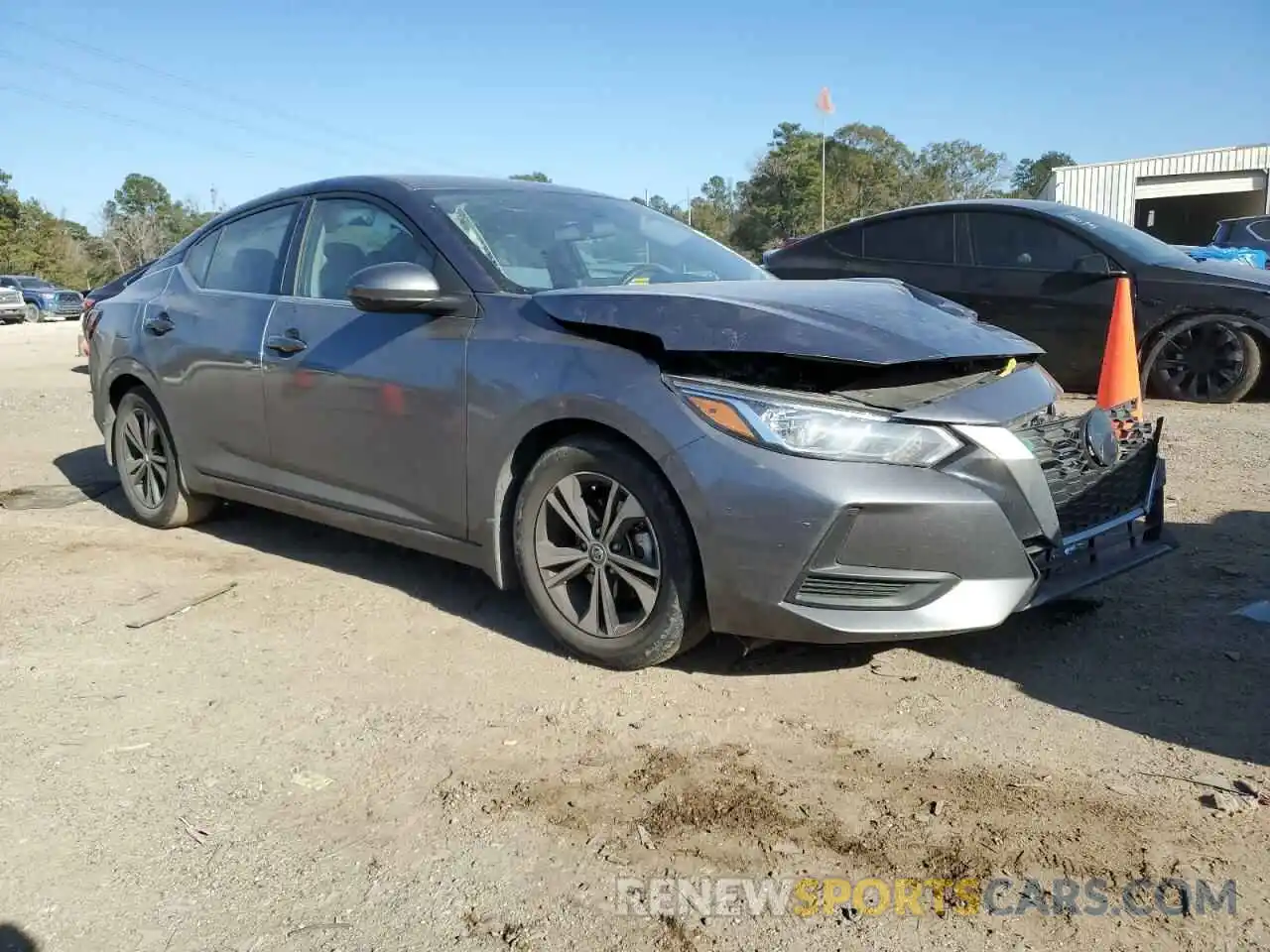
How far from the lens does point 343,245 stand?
4.18 metres

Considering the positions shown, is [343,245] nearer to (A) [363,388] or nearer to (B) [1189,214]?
(A) [363,388]

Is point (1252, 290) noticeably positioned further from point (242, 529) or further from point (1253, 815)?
point (242, 529)

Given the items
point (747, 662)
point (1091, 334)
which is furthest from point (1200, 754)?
point (1091, 334)

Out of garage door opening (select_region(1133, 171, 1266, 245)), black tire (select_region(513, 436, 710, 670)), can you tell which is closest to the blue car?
garage door opening (select_region(1133, 171, 1266, 245))

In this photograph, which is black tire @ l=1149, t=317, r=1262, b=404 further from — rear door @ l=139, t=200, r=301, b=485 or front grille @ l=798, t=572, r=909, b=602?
rear door @ l=139, t=200, r=301, b=485

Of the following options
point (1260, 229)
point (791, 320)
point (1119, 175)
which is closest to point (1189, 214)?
point (1119, 175)

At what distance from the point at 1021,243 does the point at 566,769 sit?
20.5 feet

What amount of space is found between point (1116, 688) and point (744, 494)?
1.29m

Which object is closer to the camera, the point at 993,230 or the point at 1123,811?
the point at 1123,811

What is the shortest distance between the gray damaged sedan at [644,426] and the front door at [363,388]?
0.04ft

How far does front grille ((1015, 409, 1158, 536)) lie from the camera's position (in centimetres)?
309

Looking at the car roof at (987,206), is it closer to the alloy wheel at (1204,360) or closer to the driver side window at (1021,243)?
→ the driver side window at (1021,243)

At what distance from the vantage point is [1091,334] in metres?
7.29

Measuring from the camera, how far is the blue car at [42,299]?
35469 mm
